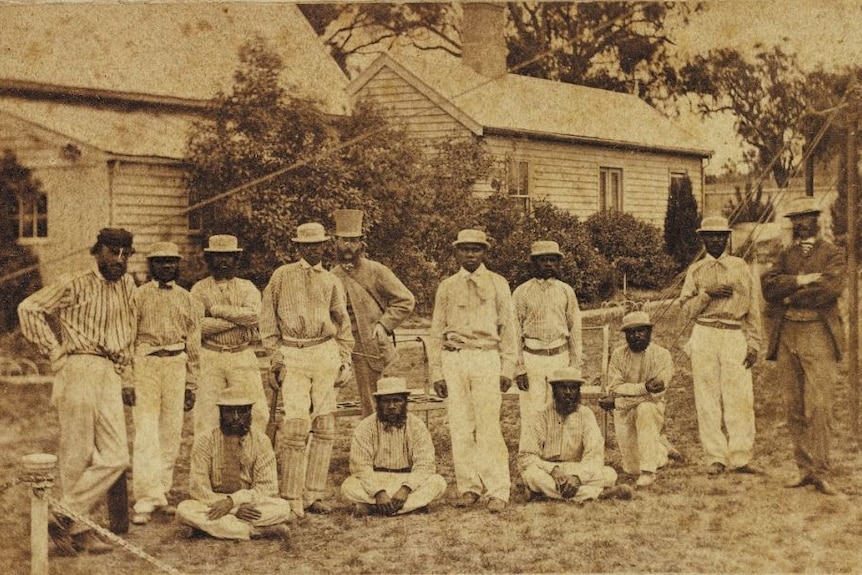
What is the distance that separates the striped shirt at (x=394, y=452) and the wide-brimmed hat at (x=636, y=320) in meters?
1.51

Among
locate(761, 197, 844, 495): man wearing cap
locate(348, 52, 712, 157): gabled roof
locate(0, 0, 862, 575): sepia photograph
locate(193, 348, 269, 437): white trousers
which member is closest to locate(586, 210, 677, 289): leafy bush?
locate(0, 0, 862, 575): sepia photograph

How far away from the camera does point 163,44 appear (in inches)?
289

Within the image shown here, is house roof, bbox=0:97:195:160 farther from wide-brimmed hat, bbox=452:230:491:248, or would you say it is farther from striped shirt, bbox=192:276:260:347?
wide-brimmed hat, bbox=452:230:491:248

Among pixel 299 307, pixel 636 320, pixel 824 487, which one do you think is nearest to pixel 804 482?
pixel 824 487

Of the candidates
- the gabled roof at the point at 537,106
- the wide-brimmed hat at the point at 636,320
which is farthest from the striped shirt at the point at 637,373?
the gabled roof at the point at 537,106

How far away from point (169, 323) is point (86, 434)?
0.88 meters

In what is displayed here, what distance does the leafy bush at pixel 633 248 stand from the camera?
24.4ft

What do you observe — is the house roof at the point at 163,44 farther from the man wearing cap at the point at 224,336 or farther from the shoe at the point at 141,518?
the shoe at the point at 141,518

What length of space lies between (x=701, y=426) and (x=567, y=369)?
3.65 feet

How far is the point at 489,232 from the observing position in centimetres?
750

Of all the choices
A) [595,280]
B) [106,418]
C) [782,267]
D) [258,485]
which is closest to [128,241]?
[106,418]

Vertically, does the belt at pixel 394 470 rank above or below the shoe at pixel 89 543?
above

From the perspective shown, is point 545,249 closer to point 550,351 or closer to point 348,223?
point 550,351

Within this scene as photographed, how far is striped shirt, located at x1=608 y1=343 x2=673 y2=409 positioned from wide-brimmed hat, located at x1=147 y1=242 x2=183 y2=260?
Result: 9.49 ft
